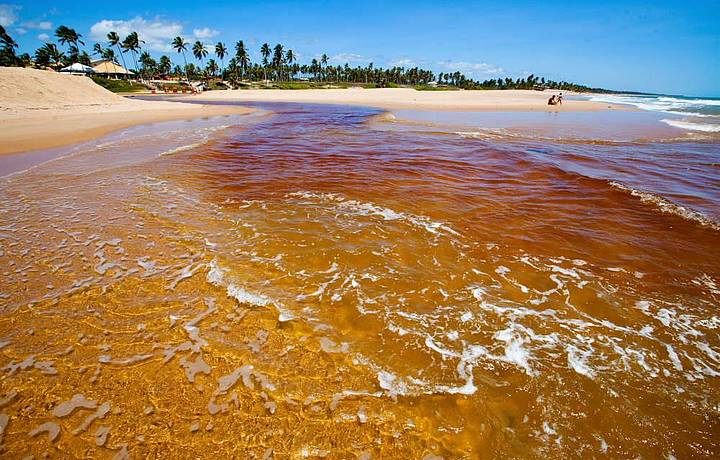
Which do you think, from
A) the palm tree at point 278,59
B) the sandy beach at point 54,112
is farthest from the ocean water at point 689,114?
the palm tree at point 278,59

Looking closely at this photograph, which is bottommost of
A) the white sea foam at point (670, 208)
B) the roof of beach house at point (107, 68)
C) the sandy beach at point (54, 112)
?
the white sea foam at point (670, 208)

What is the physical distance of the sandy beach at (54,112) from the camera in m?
15.6

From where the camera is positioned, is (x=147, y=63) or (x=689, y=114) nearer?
(x=689, y=114)

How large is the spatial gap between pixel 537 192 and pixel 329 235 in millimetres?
6197

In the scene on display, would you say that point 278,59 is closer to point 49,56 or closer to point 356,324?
point 49,56

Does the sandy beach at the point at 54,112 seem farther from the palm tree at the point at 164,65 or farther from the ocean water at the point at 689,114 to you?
the palm tree at the point at 164,65

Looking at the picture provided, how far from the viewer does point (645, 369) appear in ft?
11.0

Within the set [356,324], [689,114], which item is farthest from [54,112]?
[689,114]

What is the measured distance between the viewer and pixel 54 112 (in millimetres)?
23234

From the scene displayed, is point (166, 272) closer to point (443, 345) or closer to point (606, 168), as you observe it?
point (443, 345)

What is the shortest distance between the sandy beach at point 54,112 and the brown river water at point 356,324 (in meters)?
10.1

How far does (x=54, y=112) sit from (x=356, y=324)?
102ft

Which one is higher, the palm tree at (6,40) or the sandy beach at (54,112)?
the palm tree at (6,40)

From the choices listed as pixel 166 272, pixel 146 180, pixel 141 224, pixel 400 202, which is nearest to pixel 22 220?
pixel 141 224
